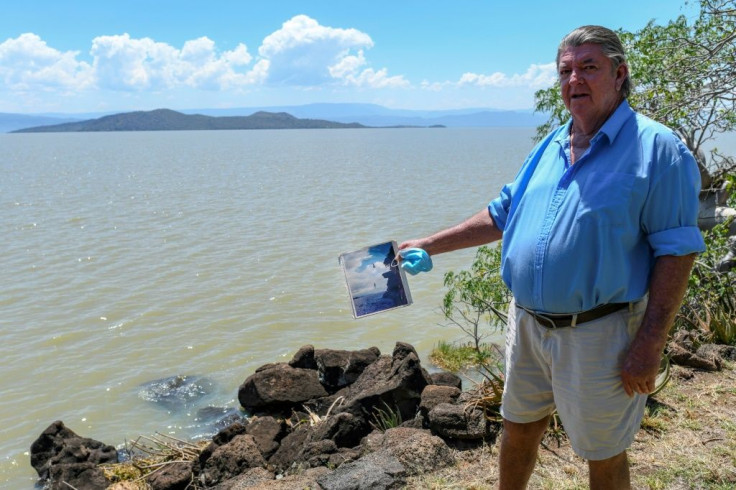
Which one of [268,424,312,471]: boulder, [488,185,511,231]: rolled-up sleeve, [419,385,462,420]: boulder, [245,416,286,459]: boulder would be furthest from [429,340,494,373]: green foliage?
[488,185,511,231]: rolled-up sleeve

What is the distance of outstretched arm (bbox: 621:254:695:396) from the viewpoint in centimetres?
298

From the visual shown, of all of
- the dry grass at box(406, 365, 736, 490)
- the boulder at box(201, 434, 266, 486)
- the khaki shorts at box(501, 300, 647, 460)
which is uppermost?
the khaki shorts at box(501, 300, 647, 460)

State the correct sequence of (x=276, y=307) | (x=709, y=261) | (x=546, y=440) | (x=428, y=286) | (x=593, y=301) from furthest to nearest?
(x=428, y=286) → (x=276, y=307) → (x=709, y=261) → (x=546, y=440) → (x=593, y=301)

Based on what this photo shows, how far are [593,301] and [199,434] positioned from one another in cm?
729

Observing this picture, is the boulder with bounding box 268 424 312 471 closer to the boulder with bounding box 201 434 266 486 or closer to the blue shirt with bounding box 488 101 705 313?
the boulder with bounding box 201 434 266 486

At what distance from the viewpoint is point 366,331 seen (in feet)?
43.4

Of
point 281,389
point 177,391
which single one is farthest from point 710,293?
point 177,391

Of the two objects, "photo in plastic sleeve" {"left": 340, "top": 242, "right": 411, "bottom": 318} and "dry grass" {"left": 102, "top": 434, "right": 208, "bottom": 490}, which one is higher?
"photo in plastic sleeve" {"left": 340, "top": 242, "right": 411, "bottom": 318}

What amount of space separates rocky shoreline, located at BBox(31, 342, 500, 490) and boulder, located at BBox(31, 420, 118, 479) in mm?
12

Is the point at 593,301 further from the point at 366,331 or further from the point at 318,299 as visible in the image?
the point at 318,299

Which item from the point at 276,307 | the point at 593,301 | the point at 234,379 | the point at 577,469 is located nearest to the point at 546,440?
the point at 577,469

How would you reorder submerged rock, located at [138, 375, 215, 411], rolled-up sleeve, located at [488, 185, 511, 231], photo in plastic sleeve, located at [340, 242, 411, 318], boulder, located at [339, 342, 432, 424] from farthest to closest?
submerged rock, located at [138, 375, 215, 411] < boulder, located at [339, 342, 432, 424] < photo in plastic sleeve, located at [340, 242, 411, 318] < rolled-up sleeve, located at [488, 185, 511, 231]

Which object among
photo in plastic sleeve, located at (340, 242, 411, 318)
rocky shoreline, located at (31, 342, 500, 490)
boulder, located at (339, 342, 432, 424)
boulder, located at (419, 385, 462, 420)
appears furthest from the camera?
boulder, located at (339, 342, 432, 424)

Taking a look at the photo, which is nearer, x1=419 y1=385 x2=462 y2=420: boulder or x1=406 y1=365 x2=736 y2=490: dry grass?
x1=406 y1=365 x2=736 y2=490: dry grass
